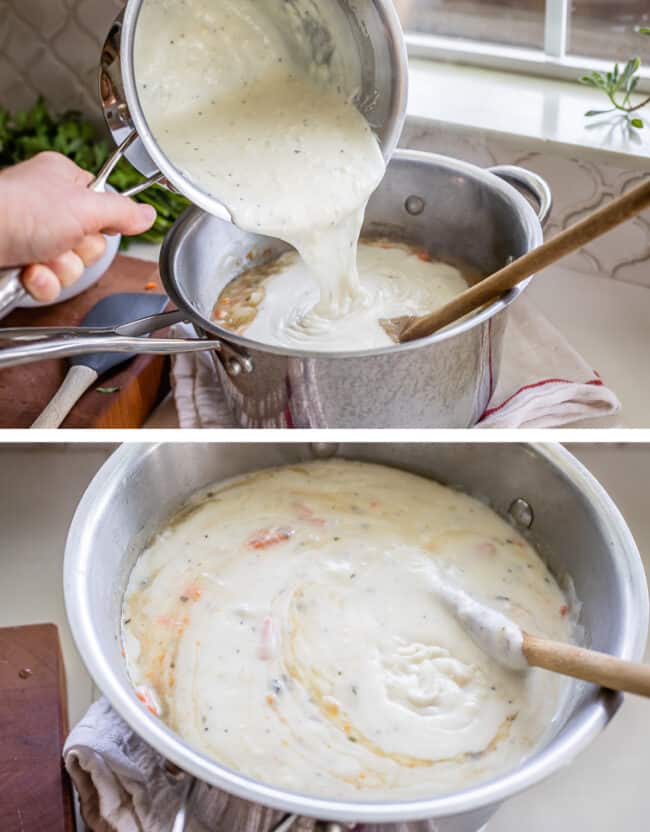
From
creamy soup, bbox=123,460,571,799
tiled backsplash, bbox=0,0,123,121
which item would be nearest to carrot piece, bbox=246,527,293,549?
creamy soup, bbox=123,460,571,799

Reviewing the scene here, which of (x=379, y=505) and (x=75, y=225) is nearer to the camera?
(x=75, y=225)

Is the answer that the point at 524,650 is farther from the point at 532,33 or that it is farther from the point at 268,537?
the point at 532,33

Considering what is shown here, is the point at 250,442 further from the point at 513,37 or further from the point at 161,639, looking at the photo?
the point at 513,37

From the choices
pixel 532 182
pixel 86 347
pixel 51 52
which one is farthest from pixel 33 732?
pixel 51 52

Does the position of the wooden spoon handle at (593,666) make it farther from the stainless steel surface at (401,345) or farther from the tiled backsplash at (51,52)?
the tiled backsplash at (51,52)

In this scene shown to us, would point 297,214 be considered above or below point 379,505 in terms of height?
above

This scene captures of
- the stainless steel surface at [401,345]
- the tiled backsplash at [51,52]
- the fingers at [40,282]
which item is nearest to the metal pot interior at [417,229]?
the stainless steel surface at [401,345]

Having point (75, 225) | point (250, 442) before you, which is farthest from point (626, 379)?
point (75, 225)

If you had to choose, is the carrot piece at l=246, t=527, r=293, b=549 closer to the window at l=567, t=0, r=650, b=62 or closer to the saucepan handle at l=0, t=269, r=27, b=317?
the saucepan handle at l=0, t=269, r=27, b=317
